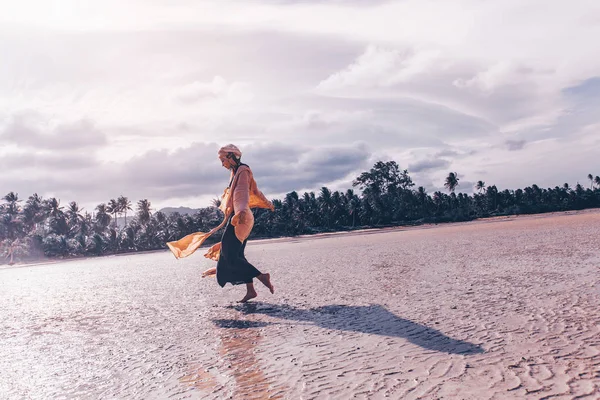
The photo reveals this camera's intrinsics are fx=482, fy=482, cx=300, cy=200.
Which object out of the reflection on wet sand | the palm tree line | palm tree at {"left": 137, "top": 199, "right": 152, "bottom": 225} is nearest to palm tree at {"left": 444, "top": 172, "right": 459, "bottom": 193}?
the palm tree line

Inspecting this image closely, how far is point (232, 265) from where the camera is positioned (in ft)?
20.3

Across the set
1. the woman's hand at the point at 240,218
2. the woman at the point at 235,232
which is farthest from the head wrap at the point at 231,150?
the woman's hand at the point at 240,218

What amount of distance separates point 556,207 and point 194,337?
96.4 metres

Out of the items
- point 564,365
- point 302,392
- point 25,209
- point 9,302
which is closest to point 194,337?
point 302,392

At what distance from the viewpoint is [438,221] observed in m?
69.9

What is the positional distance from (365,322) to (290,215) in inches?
2362

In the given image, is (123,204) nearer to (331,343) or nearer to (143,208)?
(143,208)

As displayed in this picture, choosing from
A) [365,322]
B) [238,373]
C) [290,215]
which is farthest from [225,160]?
[290,215]

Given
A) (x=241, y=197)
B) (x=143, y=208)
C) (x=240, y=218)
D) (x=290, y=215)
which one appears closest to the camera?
(x=240, y=218)

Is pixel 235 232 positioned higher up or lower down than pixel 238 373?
higher up

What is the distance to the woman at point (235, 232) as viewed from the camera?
6.11 m

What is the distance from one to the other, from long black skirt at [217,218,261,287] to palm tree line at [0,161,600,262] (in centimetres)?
4261

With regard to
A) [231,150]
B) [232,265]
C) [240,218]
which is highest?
[231,150]

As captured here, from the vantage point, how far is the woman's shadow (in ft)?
11.8
